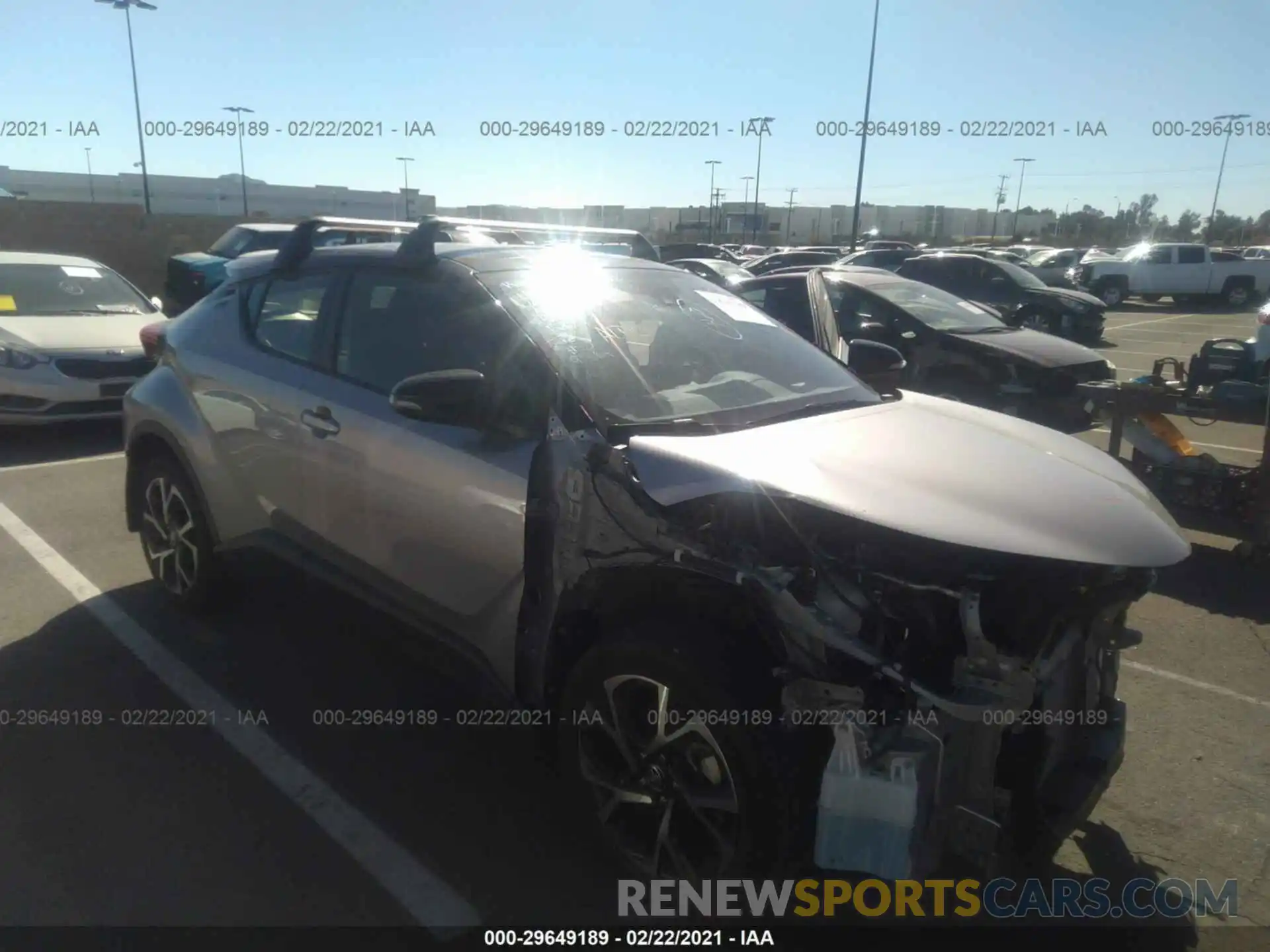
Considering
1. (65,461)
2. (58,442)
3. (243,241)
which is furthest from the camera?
(243,241)

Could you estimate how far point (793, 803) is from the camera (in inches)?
90.3

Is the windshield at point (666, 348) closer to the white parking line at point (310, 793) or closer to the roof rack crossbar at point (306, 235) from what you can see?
the roof rack crossbar at point (306, 235)

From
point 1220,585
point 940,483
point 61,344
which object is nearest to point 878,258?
point 1220,585

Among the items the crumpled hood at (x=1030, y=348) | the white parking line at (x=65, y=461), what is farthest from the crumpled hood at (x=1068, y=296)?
the white parking line at (x=65, y=461)

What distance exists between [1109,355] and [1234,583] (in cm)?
1257

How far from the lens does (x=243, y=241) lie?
52.5 ft

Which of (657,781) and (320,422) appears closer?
(657,781)

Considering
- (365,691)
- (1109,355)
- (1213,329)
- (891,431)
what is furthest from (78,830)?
(1213,329)

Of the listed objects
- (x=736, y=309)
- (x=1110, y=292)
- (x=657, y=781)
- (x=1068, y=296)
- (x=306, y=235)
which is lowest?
(x=1110, y=292)

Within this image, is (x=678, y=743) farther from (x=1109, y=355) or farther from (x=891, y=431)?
(x=1109, y=355)

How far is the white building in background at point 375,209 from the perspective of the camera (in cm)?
6588

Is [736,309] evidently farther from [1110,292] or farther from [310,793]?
[1110,292]

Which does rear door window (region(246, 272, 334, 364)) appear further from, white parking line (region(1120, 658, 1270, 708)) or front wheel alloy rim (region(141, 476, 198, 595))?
white parking line (region(1120, 658, 1270, 708))

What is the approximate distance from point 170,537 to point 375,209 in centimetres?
6232
